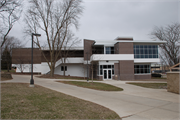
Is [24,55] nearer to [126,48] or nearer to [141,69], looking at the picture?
[126,48]

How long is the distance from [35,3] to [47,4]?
2218 millimetres

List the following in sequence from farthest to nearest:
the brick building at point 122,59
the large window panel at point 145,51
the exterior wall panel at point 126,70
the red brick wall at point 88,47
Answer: the red brick wall at point 88,47, the large window panel at point 145,51, the brick building at point 122,59, the exterior wall panel at point 126,70

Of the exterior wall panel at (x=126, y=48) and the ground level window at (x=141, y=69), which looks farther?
the ground level window at (x=141, y=69)

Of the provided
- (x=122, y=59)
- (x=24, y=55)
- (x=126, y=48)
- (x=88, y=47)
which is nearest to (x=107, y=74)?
(x=122, y=59)

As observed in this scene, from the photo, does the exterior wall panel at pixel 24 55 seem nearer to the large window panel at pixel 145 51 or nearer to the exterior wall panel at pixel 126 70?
the exterior wall panel at pixel 126 70

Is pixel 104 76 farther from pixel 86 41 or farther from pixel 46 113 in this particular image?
pixel 46 113

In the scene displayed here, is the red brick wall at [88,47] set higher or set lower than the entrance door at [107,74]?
higher

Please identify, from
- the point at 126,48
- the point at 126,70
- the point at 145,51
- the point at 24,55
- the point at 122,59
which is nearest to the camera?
Answer: the point at 126,70

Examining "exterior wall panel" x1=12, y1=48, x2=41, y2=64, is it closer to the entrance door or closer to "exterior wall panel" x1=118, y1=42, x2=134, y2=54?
the entrance door

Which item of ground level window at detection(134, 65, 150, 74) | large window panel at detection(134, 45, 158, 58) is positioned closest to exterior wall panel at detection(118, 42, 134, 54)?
large window panel at detection(134, 45, 158, 58)

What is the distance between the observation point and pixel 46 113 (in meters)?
5.42

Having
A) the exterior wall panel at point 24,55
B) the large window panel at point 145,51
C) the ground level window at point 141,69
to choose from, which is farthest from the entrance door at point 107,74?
the exterior wall panel at point 24,55

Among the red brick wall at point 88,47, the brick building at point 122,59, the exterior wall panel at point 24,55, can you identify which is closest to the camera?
the brick building at point 122,59

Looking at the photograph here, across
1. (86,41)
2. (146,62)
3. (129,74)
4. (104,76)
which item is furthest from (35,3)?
(146,62)
